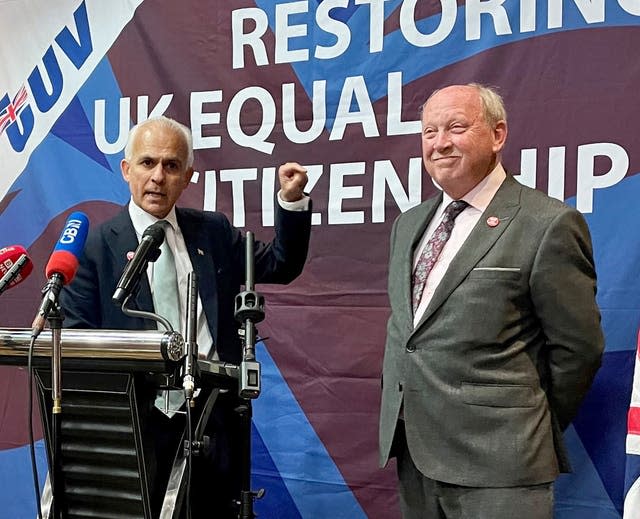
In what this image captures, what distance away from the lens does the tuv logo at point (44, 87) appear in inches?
136

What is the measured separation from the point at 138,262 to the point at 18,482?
2177mm

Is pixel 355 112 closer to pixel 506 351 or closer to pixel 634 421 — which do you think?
pixel 506 351

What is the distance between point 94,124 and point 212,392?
182 centimetres

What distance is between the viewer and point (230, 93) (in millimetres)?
3182

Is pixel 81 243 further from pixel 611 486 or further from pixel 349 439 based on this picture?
pixel 611 486

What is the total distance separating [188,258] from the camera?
2.36 metres

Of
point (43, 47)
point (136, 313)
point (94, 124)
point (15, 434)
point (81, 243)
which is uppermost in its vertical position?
point (43, 47)

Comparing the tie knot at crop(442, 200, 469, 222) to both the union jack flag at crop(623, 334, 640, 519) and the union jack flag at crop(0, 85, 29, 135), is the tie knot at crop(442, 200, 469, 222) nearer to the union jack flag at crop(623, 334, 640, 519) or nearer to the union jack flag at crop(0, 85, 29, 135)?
the union jack flag at crop(623, 334, 640, 519)

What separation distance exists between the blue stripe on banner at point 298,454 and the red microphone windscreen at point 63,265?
4.86 ft

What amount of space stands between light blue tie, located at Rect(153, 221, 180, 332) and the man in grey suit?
60 cm

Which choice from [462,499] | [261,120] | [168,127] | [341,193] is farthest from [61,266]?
[261,120]

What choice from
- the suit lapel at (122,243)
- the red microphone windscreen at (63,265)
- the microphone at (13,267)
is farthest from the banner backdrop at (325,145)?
the red microphone windscreen at (63,265)

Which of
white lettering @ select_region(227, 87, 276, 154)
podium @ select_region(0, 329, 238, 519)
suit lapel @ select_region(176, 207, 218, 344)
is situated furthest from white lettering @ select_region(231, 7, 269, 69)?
podium @ select_region(0, 329, 238, 519)

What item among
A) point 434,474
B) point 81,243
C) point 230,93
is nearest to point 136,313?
point 81,243
